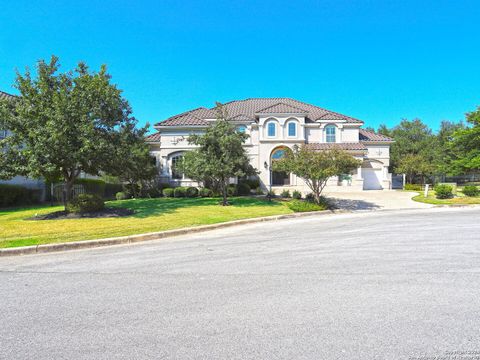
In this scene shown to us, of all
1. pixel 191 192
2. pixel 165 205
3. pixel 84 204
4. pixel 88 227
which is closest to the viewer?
pixel 88 227

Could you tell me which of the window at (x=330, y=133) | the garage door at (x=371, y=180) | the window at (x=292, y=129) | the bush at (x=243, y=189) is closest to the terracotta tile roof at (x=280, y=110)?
the window at (x=292, y=129)

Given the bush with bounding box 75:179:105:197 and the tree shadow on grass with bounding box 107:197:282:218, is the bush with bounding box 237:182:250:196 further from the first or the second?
the bush with bounding box 75:179:105:197

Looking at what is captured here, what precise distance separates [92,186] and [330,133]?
2373 centimetres

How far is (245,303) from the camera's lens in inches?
153

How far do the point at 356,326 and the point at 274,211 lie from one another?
1113cm

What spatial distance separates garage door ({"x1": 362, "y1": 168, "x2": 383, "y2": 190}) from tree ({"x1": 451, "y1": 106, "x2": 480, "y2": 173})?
28.5 feet

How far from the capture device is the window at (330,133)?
29672 mm

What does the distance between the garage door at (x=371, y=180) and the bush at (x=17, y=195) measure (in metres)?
29.1

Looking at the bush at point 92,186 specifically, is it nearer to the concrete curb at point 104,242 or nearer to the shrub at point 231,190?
the shrub at point 231,190

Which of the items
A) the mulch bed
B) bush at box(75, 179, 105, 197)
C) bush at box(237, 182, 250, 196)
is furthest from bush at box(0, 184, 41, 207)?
bush at box(237, 182, 250, 196)

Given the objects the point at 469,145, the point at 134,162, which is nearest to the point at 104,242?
the point at 134,162

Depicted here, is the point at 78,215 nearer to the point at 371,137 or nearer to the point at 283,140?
the point at 283,140

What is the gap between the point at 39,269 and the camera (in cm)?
571

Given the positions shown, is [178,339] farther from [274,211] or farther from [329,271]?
[274,211]
